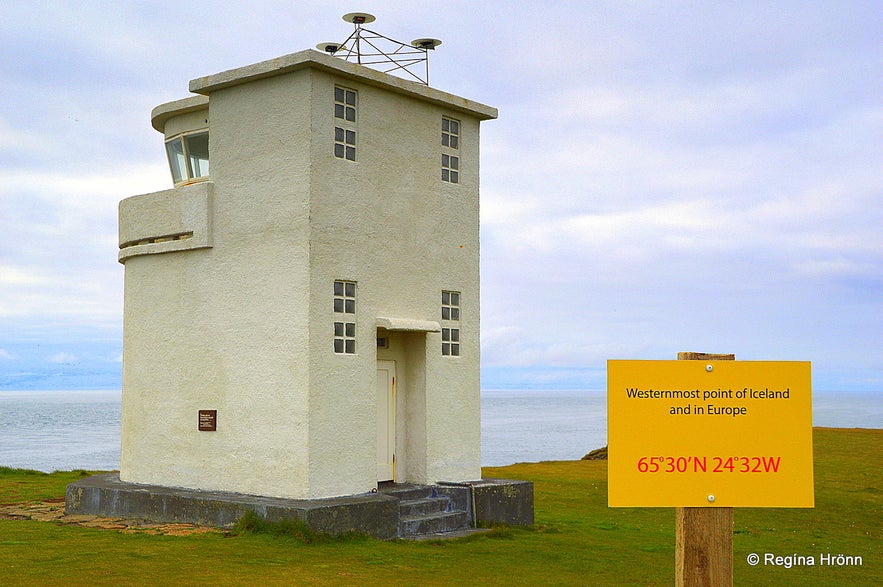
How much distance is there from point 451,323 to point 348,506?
13.4 feet

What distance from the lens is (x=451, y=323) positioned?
16.2 metres

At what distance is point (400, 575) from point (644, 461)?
5.91m

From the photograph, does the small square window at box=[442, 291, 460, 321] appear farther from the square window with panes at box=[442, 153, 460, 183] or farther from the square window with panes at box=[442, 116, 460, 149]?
the square window with panes at box=[442, 116, 460, 149]

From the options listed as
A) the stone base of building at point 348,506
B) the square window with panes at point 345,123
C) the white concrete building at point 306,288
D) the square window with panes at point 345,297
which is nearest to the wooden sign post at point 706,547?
the stone base of building at point 348,506

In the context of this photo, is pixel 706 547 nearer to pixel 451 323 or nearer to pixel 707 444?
pixel 707 444

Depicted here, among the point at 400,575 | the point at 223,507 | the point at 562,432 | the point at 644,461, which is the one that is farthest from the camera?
the point at 562,432

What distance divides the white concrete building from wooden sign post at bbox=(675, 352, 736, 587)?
333 inches

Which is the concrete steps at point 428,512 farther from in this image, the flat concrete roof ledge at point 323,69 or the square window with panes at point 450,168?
the flat concrete roof ledge at point 323,69

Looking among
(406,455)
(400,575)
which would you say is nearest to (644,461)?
(400,575)

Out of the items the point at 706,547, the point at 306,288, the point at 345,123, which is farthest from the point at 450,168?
the point at 706,547

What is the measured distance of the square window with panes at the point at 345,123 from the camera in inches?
576

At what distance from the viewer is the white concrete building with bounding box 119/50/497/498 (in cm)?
1408

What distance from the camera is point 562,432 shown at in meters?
106

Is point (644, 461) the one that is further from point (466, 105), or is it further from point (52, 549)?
point (466, 105)
